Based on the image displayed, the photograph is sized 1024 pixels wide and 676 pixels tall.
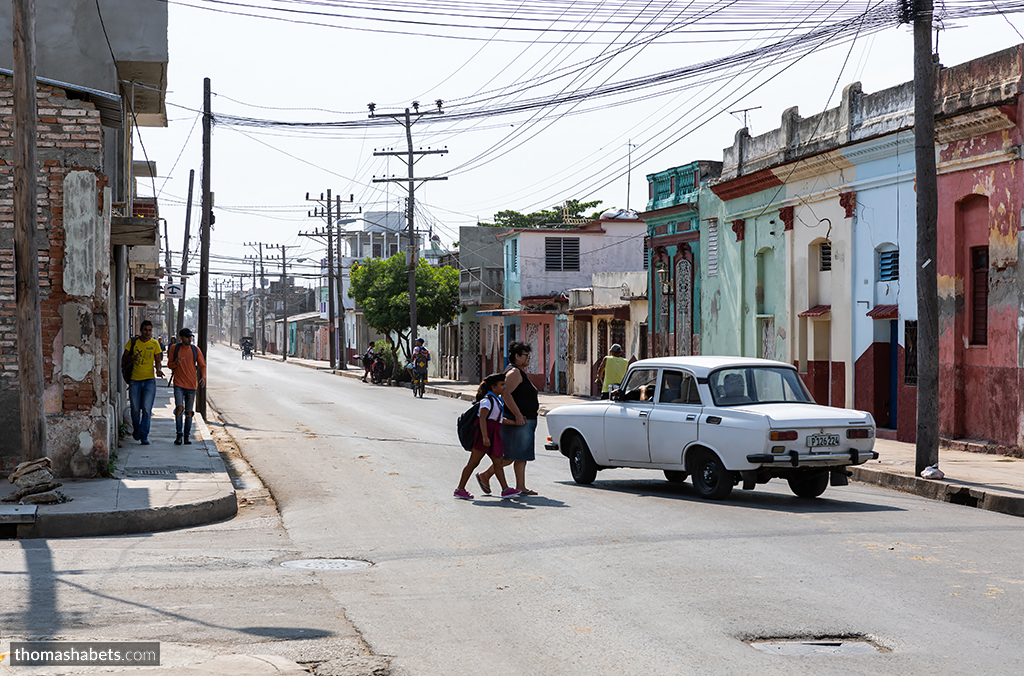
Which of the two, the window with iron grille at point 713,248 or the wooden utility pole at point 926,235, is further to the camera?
the window with iron grille at point 713,248

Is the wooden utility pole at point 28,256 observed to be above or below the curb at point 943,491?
above

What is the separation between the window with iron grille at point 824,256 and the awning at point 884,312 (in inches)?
102

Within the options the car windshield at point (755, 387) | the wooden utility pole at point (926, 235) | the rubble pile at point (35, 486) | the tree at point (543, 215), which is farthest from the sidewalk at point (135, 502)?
the tree at point (543, 215)

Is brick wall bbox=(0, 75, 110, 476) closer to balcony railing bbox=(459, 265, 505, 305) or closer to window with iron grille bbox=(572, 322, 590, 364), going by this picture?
window with iron grille bbox=(572, 322, 590, 364)

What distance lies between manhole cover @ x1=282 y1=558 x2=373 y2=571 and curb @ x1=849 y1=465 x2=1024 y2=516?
7.79 m

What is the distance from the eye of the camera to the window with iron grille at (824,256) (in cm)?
2434

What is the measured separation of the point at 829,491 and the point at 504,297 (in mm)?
37298

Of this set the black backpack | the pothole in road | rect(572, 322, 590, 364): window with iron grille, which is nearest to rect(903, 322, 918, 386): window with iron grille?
the black backpack

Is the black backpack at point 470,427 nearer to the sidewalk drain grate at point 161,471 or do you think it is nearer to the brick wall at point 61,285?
the sidewalk drain grate at point 161,471

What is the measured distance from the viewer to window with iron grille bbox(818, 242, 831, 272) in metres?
24.3

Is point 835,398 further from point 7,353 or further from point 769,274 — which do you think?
point 7,353

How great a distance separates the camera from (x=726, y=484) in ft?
39.6

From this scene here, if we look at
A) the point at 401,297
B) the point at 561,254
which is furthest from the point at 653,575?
the point at 401,297

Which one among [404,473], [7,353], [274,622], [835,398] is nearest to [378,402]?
[835,398]
